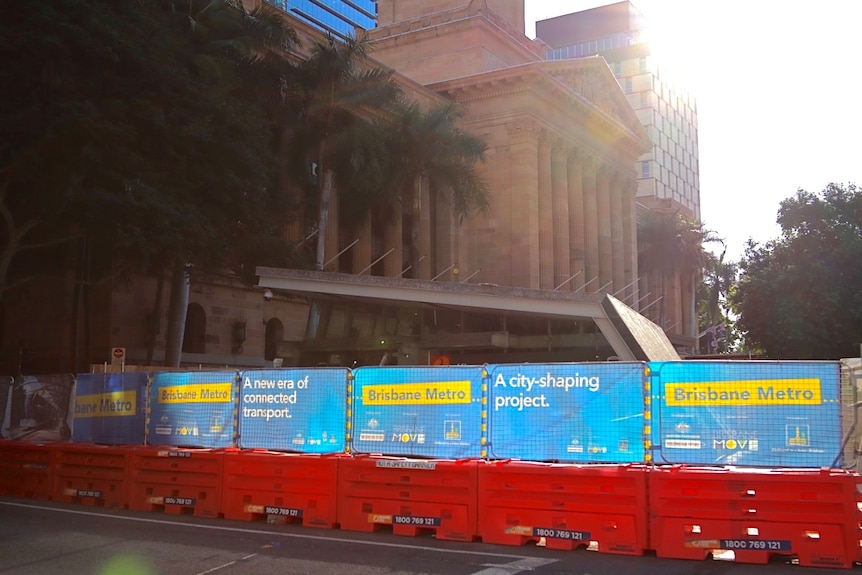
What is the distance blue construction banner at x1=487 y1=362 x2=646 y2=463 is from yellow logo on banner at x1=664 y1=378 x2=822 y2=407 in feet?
1.48

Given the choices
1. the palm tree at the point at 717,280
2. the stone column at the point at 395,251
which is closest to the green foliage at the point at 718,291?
the palm tree at the point at 717,280

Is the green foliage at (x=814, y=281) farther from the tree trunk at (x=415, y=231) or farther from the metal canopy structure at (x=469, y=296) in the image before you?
the tree trunk at (x=415, y=231)

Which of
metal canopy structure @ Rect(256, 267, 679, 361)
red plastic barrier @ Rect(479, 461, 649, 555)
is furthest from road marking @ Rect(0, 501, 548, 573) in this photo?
metal canopy structure @ Rect(256, 267, 679, 361)

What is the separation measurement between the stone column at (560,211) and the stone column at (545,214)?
1.24 meters

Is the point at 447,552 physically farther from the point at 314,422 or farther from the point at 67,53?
the point at 67,53

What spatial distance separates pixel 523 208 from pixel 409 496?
3811cm

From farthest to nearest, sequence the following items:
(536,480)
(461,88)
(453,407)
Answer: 1. (461,88)
2. (453,407)
3. (536,480)

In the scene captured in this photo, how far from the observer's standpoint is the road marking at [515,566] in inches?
348

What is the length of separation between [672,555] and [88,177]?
1976cm

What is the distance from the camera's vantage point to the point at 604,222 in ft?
196

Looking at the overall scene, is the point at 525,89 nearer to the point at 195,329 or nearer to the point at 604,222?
the point at 604,222

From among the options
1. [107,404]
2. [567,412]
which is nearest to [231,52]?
[107,404]

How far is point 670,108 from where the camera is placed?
122 meters

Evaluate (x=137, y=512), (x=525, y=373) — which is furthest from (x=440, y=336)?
(x=525, y=373)
